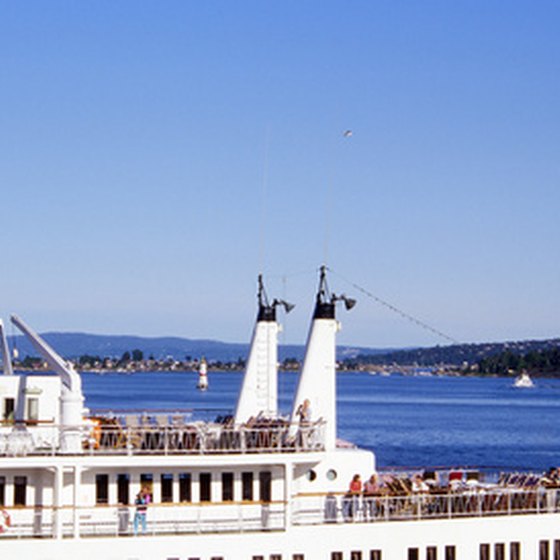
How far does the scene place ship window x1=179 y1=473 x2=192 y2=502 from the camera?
29.6 meters

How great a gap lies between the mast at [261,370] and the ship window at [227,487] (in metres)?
4.95

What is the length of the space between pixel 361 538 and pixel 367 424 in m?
81.2

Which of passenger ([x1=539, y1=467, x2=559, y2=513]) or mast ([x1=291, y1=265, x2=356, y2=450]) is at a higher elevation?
mast ([x1=291, y1=265, x2=356, y2=450])

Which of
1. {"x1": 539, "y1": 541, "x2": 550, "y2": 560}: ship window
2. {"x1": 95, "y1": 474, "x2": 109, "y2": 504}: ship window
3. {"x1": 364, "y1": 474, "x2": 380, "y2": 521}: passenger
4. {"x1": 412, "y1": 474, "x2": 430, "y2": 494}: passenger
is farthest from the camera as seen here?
{"x1": 539, "y1": 541, "x2": 550, "y2": 560}: ship window

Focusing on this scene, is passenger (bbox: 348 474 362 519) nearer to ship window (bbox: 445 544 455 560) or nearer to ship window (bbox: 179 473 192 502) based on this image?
ship window (bbox: 445 544 455 560)

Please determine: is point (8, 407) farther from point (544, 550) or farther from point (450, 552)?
point (544, 550)

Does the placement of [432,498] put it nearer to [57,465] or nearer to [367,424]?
[57,465]

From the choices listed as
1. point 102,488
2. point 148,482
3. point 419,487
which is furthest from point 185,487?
point 419,487

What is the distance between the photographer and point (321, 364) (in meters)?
32.6

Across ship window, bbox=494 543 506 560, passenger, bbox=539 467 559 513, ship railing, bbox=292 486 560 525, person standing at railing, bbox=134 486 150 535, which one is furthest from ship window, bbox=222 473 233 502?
passenger, bbox=539 467 559 513

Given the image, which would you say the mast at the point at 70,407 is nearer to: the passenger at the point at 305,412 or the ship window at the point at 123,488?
the ship window at the point at 123,488

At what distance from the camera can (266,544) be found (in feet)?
94.9

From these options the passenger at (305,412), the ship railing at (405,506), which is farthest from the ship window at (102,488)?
the passenger at (305,412)

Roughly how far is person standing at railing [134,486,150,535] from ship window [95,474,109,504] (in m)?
0.75
